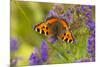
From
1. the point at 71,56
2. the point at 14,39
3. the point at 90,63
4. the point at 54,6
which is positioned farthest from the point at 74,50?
the point at 14,39

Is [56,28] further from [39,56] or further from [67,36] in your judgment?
[39,56]

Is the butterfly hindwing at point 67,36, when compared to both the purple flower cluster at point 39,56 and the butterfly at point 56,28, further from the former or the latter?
the purple flower cluster at point 39,56

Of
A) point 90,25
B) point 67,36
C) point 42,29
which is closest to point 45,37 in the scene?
point 42,29

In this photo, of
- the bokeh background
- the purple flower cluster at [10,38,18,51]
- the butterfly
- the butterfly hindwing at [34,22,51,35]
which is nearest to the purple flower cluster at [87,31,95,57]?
the bokeh background

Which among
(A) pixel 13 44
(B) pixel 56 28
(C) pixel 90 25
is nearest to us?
(A) pixel 13 44

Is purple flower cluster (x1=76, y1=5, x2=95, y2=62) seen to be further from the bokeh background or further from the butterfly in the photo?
the butterfly

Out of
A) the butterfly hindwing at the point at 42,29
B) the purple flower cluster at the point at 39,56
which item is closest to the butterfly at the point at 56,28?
the butterfly hindwing at the point at 42,29
